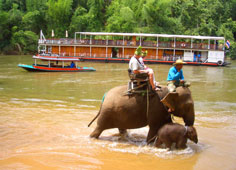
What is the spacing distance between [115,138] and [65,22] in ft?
156

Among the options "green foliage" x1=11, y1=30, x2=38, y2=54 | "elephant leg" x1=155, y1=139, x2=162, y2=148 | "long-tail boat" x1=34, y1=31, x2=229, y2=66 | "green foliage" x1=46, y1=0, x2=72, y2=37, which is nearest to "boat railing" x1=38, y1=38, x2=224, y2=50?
"long-tail boat" x1=34, y1=31, x2=229, y2=66

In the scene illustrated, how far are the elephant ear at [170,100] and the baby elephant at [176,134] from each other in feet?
1.45

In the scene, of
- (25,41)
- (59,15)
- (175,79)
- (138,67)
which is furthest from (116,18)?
(175,79)

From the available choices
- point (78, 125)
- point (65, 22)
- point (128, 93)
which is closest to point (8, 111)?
point (78, 125)

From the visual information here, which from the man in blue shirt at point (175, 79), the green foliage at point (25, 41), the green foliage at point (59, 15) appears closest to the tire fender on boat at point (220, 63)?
the green foliage at point (59, 15)

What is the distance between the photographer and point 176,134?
6.09m

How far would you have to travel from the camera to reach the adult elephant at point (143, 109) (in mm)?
6057

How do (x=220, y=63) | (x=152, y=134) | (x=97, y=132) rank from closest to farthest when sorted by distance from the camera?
(x=152, y=134), (x=97, y=132), (x=220, y=63)

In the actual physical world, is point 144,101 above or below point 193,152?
above

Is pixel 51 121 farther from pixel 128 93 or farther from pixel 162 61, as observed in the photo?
pixel 162 61

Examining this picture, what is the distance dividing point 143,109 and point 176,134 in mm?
847

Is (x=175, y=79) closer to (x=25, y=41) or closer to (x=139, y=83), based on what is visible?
(x=139, y=83)

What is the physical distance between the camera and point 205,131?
26.5 ft

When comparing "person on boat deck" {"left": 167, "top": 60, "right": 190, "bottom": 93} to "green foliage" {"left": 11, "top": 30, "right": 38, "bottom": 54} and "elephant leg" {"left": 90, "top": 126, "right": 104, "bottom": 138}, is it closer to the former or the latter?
"elephant leg" {"left": 90, "top": 126, "right": 104, "bottom": 138}
